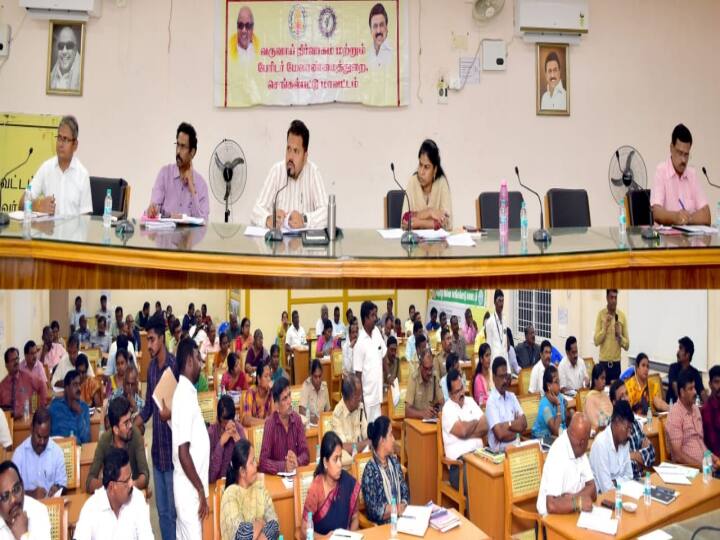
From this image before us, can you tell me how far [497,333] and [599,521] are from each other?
3995 mm

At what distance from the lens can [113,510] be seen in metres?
3.12

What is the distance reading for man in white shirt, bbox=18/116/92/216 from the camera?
11.1 ft

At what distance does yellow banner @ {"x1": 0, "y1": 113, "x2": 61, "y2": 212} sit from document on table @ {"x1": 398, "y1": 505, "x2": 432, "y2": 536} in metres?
4.65

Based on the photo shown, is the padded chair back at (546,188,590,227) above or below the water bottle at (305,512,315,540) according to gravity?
above

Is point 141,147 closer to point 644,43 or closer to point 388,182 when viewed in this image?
point 388,182

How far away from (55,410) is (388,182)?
11.6ft

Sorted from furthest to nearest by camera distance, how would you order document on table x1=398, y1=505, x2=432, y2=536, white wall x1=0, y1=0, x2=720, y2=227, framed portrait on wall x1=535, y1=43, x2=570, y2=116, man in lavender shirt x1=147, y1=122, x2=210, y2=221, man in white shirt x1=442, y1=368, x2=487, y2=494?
1. framed portrait on wall x1=535, y1=43, x2=570, y2=116
2. white wall x1=0, y1=0, x2=720, y2=227
3. man in white shirt x1=442, y1=368, x2=487, y2=494
4. man in lavender shirt x1=147, y1=122, x2=210, y2=221
5. document on table x1=398, y1=505, x2=432, y2=536

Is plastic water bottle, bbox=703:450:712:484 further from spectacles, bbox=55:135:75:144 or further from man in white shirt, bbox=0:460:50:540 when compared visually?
spectacles, bbox=55:135:75:144

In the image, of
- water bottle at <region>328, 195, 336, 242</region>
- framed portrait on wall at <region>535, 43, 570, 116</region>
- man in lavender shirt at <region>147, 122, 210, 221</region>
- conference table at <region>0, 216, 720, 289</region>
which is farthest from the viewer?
framed portrait on wall at <region>535, 43, 570, 116</region>

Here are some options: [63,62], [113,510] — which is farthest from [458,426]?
[63,62]

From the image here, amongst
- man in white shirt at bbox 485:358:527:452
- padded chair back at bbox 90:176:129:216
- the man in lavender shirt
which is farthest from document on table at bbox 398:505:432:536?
padded chair back at bbox 90:176:129:216

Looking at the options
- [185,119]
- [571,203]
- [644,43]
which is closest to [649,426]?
[571,203]

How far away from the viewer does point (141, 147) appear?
5.96 m

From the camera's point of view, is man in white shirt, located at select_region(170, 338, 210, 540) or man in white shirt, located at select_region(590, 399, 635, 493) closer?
man in white shirt, located at select_region(170, 338, 210, 540)
